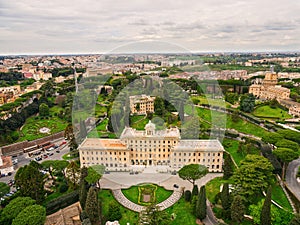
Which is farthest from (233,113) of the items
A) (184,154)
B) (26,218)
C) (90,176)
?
(26,218)

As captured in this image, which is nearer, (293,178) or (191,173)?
(191,173)

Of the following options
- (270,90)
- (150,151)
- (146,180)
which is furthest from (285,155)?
(270,90)

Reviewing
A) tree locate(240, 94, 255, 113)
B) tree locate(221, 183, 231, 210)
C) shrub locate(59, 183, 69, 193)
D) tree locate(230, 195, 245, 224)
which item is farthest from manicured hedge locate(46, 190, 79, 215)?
tree locate(240, 94, 255, 113)

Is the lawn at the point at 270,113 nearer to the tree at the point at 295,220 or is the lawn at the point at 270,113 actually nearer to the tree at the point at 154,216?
the tree at the point at 295,220

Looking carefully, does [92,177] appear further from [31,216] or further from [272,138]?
[272,138]

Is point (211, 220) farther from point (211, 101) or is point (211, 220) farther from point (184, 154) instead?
point (211, 101)

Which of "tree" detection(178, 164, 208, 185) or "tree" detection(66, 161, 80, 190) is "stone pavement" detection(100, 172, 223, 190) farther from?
"tree" detection(66, 161, 80, 190)
